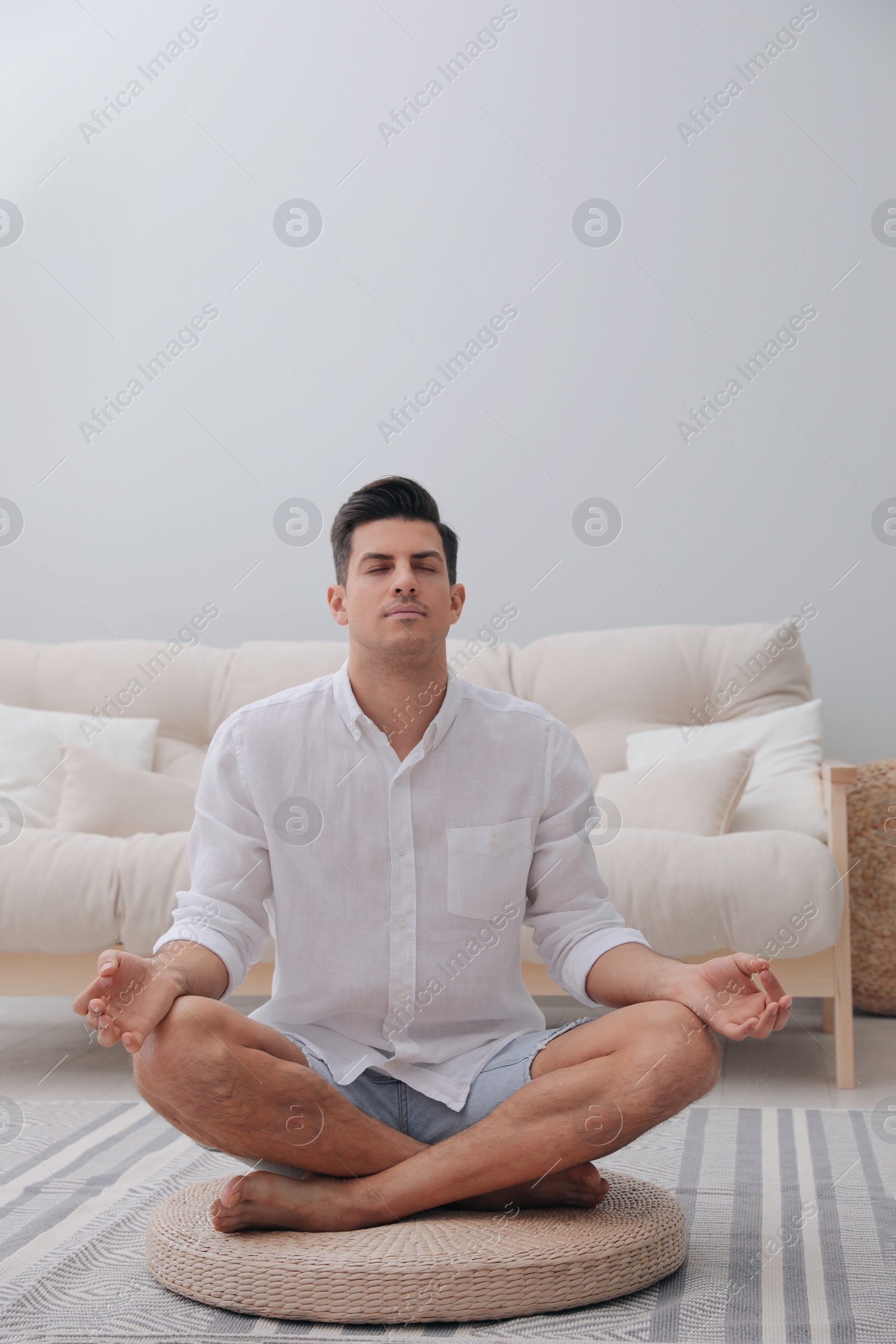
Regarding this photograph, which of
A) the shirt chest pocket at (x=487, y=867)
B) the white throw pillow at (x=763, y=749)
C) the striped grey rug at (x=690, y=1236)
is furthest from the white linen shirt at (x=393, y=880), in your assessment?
the white throw pillow at (x=763, y=749)

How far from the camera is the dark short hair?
1463 mm

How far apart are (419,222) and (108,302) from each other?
3.12ft

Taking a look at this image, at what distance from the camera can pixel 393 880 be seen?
53.1 inches

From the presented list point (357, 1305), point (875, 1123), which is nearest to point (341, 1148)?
point (357, 1305)

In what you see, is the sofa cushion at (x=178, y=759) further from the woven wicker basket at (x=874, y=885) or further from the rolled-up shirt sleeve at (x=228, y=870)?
the woven wicker basket at (x=874, y=885)

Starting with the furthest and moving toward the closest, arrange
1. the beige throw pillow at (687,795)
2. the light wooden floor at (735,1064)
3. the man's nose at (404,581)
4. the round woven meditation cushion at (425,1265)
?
the beige throw pillow at (687,795), the light wooden floor at (735,1064), the man's nose at (404,581), the round woven meditation cushion at (425,1265)

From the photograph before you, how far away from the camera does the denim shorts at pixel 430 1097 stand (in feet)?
4.24

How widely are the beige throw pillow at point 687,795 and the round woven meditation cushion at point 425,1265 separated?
1071mm

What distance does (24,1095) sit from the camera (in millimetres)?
2043

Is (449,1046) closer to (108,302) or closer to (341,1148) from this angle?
(341,1148)

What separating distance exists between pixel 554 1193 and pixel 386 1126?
204 mm

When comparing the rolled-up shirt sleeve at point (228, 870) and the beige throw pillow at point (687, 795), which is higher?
the rolled-up shirt sleeve at point (228, 870)

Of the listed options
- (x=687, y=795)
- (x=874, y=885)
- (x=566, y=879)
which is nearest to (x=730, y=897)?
(x=687, y=795)

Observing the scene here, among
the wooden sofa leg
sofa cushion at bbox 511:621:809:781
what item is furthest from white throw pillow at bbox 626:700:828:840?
the wooden sofa leg
